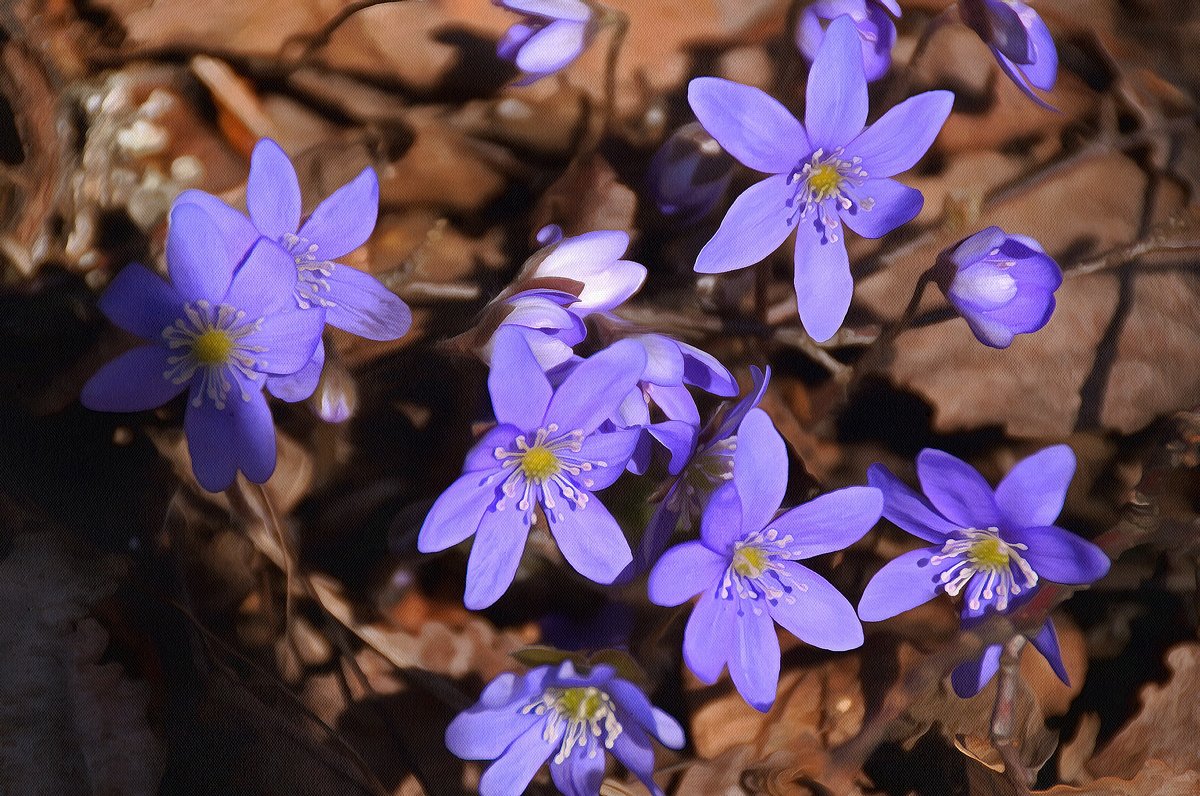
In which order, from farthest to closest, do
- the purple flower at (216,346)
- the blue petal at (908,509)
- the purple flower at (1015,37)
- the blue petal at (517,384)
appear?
1. the purple flower at (1015,37)
2. the blue petal at (908,509)
3. the purple flower at (216,346)
4. the blue petal at (517,384)

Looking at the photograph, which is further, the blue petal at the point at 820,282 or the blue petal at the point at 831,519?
the blue petal at the point at 820,282

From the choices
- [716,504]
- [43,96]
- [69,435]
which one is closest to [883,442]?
[716,504]

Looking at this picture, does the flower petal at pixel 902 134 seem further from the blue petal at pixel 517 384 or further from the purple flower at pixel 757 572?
the blue petal at pixel 517 384

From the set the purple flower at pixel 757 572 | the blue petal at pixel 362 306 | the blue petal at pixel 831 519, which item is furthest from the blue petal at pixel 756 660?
the blue petal at pixel 362 306

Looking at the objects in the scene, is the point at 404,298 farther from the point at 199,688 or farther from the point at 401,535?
the point at 199,688

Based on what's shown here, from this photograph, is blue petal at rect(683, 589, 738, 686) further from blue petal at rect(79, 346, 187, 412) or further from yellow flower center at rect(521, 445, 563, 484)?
blue petal at rect(79, 346, 187, 412)

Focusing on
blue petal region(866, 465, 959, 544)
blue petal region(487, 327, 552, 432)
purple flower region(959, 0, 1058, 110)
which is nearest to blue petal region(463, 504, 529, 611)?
blue petal region(487, 327, 552, 432)

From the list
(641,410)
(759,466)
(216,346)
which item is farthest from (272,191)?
(759,466)
